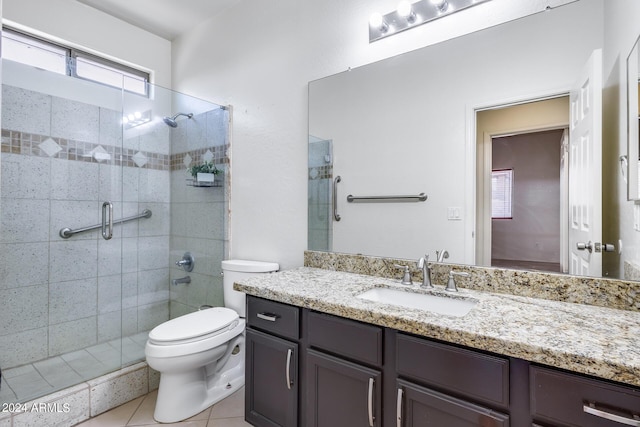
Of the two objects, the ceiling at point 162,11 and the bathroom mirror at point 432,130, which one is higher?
the ceiling at point 162,11

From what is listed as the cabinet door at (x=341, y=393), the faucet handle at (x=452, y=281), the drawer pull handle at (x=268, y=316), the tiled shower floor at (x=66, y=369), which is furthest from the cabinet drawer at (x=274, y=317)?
the tiled shower floor at (x=66, y=369)

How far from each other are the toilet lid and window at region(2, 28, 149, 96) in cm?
177

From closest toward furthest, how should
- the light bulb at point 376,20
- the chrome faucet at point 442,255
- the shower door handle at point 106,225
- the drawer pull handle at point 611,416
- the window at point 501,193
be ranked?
the drawer pull handle at point 611,416, the window at point 501,193, the chrome faucet at point 442,255, the light bulb at point 376,20, the shower door handle at point 106,225

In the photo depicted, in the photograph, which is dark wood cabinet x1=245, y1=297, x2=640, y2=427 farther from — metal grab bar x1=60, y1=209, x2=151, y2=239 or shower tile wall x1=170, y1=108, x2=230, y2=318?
metal grab bar x1=60, y1=209, x2=151, y2=239

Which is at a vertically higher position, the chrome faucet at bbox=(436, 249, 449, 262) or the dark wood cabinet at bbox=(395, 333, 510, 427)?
the chrome faucet at bbox=(436, 249, 449, 262)

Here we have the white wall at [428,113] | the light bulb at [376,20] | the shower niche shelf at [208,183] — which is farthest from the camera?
the shower niche shelf at [208,183]

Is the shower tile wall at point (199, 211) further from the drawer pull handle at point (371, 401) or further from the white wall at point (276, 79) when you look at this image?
the drawer pull handle at point (371, 401)

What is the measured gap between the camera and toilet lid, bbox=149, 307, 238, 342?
5.53ft

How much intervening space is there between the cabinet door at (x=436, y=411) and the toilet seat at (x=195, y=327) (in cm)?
112

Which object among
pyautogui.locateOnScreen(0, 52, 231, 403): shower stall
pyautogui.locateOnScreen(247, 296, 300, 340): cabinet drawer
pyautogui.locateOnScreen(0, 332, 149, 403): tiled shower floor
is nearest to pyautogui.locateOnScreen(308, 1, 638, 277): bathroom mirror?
pyautogui.locateOnScreen(247, 296, 300, 340): cabinet drawer

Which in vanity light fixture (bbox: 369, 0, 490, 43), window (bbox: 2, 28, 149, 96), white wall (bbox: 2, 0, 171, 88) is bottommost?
vanity light fixture (bbox: 369, 0, 490, 43)

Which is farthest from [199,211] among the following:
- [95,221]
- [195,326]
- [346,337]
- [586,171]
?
[586,171]

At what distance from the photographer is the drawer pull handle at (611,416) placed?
72cm

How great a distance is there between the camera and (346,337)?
1.18 meters
